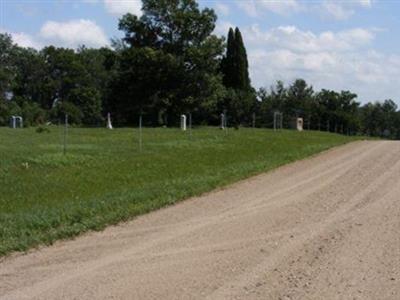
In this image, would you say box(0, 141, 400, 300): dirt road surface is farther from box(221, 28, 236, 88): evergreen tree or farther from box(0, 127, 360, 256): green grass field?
box(221, 28, 236, 88): evergreen tree

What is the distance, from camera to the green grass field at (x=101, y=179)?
1084 centimetres

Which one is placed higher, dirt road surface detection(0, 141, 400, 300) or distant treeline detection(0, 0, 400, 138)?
distant treeline detection(0, 0, 400, 138)

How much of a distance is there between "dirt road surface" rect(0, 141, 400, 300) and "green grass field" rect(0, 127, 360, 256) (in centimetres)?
61

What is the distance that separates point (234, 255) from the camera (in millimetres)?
8680

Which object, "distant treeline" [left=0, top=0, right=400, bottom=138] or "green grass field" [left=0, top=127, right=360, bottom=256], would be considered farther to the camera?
"distant treeline" [left=0, top=0, right=400, bottom=138]

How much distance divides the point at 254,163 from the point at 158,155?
3.17 m

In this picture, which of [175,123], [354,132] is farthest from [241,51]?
[354,132]

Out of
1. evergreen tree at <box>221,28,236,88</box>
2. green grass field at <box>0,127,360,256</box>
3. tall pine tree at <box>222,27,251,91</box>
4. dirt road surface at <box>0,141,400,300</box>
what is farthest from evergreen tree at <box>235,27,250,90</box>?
dirt road surface at <box>0,141,400,300</box>

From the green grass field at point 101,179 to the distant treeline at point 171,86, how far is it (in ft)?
74.4

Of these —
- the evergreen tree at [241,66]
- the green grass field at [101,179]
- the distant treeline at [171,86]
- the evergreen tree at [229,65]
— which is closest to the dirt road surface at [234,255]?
the green grass field at [101,179]

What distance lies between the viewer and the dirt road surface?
706 cm

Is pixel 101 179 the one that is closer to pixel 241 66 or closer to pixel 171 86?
pixel 171 86

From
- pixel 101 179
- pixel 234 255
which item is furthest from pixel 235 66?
pixel 234 255

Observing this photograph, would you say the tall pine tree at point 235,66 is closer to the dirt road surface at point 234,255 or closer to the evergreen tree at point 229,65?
the evergreen tree at point 229,65
